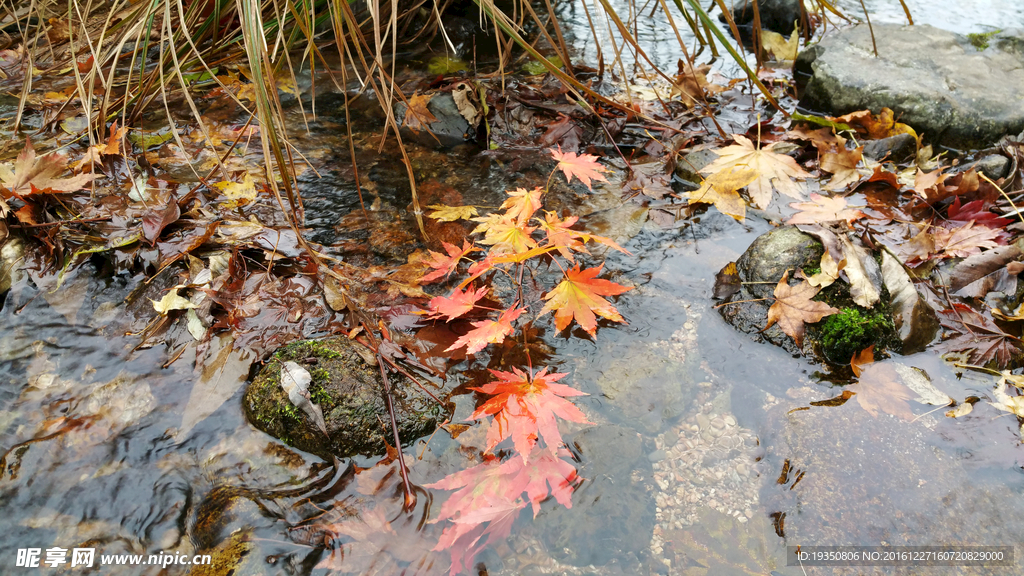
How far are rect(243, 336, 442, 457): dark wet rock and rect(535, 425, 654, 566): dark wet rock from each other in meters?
0.46

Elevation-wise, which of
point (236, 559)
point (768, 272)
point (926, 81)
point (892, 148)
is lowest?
point (236, 559)

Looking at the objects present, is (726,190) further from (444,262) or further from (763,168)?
(444,262)

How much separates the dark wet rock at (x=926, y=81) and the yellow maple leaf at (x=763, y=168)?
3.09 feet

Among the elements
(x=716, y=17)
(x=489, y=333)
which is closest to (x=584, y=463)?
(x=489, y=333)

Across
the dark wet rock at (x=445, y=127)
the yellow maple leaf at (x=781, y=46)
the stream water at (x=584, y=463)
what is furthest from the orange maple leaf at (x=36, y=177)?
the yellow maple leaf at (x=781, y=46)

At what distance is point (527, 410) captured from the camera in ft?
4.82

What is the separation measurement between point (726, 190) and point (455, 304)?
4.76 ft

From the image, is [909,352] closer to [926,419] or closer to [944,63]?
[926,419]

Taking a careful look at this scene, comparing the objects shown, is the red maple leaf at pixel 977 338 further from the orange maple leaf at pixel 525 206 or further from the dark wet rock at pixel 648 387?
the orange maple leaf at pixel 525 206

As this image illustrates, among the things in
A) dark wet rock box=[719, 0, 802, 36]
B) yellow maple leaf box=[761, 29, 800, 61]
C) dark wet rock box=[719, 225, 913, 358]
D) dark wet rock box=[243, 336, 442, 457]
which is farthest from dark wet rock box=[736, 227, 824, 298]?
dark wet rock box=[719, 0, 802, 36]

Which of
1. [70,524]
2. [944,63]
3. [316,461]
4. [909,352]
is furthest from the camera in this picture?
[944,63]

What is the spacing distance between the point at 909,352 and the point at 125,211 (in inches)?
116

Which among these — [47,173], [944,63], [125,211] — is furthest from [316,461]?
[944,63]

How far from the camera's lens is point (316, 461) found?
1519 millimetres
